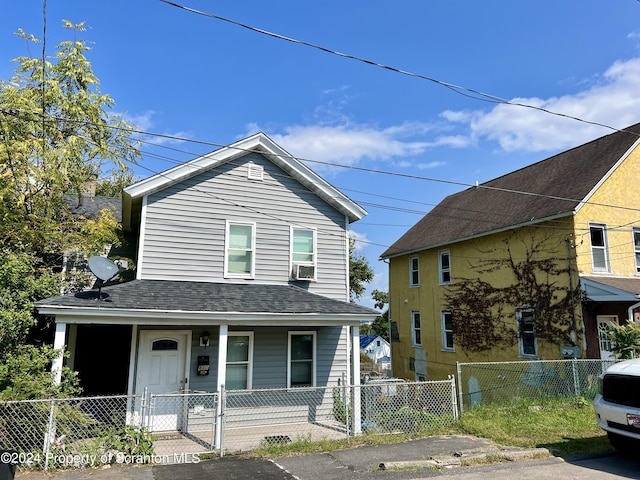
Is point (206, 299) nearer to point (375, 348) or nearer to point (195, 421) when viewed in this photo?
point (195, 421)

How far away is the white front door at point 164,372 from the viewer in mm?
10055

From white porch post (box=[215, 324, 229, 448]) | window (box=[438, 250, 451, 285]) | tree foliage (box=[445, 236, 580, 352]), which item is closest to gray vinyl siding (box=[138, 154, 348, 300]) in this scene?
white porch post (box=[215, 324, 229, 448])

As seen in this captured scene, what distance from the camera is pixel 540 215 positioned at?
15.1 metres

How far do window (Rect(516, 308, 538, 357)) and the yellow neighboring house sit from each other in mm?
36

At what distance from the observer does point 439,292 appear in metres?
20.0

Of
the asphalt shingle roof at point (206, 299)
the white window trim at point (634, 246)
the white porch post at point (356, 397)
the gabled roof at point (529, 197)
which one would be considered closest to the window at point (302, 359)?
the asphalt shingle roof at point (206, 299)

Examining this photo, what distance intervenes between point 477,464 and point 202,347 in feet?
21.5

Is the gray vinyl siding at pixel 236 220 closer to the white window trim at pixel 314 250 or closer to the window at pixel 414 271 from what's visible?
the white window trim at pixel 314 250

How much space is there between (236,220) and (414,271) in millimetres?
12699

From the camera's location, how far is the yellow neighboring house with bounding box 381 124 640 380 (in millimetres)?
13922

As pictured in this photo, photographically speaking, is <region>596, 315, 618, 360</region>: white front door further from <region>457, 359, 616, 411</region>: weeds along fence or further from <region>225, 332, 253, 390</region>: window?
<region>225, 332, 253, 390</region>: window

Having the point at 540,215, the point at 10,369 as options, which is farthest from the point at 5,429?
the point at 540,215

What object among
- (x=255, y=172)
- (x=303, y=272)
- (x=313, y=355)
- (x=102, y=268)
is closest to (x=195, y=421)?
(x=313, y=355)

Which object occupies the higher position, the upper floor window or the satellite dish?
the upper floor window
